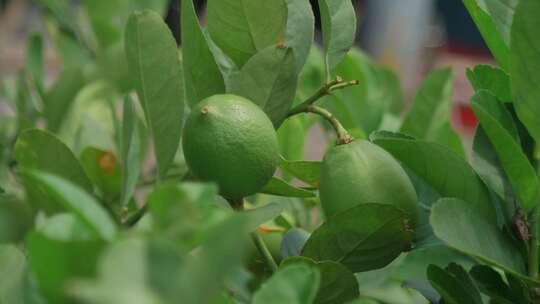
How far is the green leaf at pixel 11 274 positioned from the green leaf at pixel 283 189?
0.64 ft

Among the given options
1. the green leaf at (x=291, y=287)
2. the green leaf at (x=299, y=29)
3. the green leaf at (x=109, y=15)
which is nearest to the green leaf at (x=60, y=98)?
the green leaf at (x=109, y=15)

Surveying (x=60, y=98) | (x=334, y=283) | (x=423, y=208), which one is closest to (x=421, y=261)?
(x=423, y=208)

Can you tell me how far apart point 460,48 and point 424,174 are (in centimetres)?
598

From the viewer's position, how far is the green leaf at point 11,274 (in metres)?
0.40

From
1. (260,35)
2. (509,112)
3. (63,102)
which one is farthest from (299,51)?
(63,102)

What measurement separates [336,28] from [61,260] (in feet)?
1.09

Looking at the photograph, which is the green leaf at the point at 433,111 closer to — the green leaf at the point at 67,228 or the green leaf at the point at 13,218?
Answer: the green leaf at the point at 13,218

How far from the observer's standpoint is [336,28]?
1.97 feet

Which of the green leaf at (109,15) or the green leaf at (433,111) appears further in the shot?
the green leaf at (109,15)

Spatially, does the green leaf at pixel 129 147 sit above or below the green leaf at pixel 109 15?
above

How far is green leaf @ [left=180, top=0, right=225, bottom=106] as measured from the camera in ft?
1.84

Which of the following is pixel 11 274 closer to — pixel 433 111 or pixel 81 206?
pixel 81 206

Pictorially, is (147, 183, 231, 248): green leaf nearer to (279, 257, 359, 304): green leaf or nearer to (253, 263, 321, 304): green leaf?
(253, 263, 321, 304): green leaf

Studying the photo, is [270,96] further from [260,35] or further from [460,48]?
[460,48]
